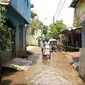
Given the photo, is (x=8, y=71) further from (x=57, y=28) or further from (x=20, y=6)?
(x=57, y=28)

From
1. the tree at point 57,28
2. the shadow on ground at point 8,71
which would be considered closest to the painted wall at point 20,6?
the shadow on ground at point 8,71

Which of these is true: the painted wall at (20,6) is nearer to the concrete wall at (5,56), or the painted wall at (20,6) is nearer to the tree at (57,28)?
the concrete wall at (5,56)

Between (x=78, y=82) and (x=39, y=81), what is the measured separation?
5.58ft

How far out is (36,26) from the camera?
4494 centimetres

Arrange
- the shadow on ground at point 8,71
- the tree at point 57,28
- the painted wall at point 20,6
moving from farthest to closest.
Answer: the tree at point 57,28
the painted wall at point 20,6
the shadow on ground at point 8,71

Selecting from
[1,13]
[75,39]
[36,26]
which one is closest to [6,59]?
[1,13]

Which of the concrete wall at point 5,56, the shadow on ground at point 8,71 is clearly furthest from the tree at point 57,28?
the shadow on ground at point 8,71

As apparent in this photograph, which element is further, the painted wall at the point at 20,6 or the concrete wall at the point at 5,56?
the concrete wall at the point at 5,56

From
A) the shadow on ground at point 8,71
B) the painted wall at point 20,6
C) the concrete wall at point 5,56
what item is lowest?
the shadow on ground at point 8,71

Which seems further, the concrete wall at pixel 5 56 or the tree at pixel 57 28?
the tree at pixel 57 28

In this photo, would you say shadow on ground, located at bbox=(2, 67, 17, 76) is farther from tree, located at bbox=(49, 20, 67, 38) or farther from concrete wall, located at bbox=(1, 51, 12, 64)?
tree, located at bbox=(49, 20, 67, 38)

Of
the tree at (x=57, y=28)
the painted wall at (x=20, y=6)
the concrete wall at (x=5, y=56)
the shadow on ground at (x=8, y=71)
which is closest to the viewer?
the shadow on ground at (x=8, y=71)

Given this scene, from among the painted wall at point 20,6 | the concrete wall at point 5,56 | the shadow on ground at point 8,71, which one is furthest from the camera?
the concrete wall at point 5,56

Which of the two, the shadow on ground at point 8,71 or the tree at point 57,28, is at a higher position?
the tree at point 57,28
